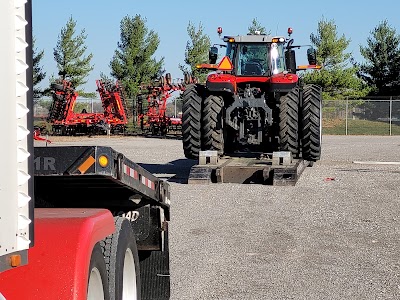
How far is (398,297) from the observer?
19.4 ft

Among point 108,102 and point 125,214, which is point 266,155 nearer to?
point 125,214

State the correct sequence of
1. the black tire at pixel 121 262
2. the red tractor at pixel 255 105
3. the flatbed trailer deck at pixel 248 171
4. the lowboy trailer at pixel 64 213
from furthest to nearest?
the red tractor at pixel 255 105 → the flatbed trailer deck at pixel 248 171 → the black tire at pixel 121 262 → the lowboy trailer at pixel 64 213

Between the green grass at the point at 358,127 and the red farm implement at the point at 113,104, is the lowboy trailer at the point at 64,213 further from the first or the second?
the green grass at the point at 358,127

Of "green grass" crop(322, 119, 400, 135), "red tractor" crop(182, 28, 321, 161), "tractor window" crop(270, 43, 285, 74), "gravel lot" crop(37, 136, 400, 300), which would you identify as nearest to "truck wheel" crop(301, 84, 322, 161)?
"red tractor" crop(182, 28, 321, 161)

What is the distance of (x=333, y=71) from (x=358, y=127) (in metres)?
7.90

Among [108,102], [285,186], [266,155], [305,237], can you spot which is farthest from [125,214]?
[108,102]

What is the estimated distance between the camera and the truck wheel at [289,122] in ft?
46.5

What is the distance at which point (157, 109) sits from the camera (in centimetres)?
3528

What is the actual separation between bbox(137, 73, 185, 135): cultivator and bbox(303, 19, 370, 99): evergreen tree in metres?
14.9

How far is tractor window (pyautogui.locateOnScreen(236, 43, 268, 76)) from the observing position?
1531 cm

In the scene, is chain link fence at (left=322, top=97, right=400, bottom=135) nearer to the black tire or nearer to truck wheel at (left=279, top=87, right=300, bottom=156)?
truck wheel at (left=279, top=87, right=300, bottom=156)

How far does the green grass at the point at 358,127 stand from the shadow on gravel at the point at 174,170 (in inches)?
879

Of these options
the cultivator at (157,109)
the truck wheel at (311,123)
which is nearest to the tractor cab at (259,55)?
the truck wheel at (311,123)

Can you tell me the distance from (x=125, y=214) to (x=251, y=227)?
175 inches
